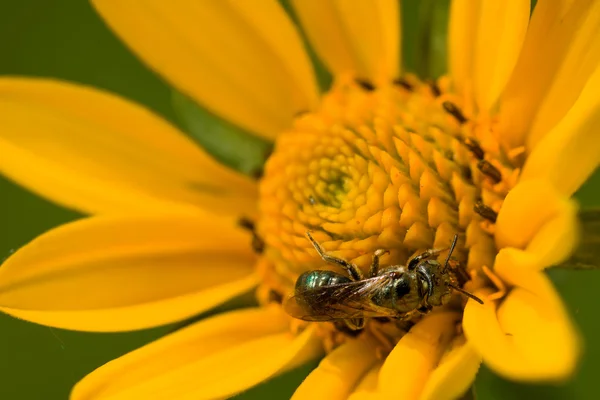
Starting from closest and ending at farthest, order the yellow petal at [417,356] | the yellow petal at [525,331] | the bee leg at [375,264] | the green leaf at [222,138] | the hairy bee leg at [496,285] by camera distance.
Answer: the yellow petal at [525,331], the yellow petal at [417,356], the hairy bee leg at [496,285], the bee leg at [375,264], the green leaf at [222,138]

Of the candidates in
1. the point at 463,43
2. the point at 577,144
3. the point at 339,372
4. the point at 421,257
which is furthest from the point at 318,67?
the point at 577,144

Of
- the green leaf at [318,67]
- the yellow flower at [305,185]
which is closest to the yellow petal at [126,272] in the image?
the yellow flower at [305,185]

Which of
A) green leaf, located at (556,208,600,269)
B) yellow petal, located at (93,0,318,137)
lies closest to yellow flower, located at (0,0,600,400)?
yellow petal, located at (93,0,318,137)

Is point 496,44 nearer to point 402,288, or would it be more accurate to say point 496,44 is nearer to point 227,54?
point 402,288

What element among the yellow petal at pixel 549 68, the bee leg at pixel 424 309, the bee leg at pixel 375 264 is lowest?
the bee leg at pixel 424 309

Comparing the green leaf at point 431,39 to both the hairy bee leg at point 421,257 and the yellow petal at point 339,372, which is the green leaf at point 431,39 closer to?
the hairy bee leg at point 421,257

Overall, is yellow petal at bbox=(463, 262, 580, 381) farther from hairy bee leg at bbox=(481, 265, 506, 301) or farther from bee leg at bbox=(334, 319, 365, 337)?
bee leg at bbox=(334, 319, 365, 337)

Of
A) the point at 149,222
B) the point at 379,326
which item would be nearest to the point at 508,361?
the point at 379,326
